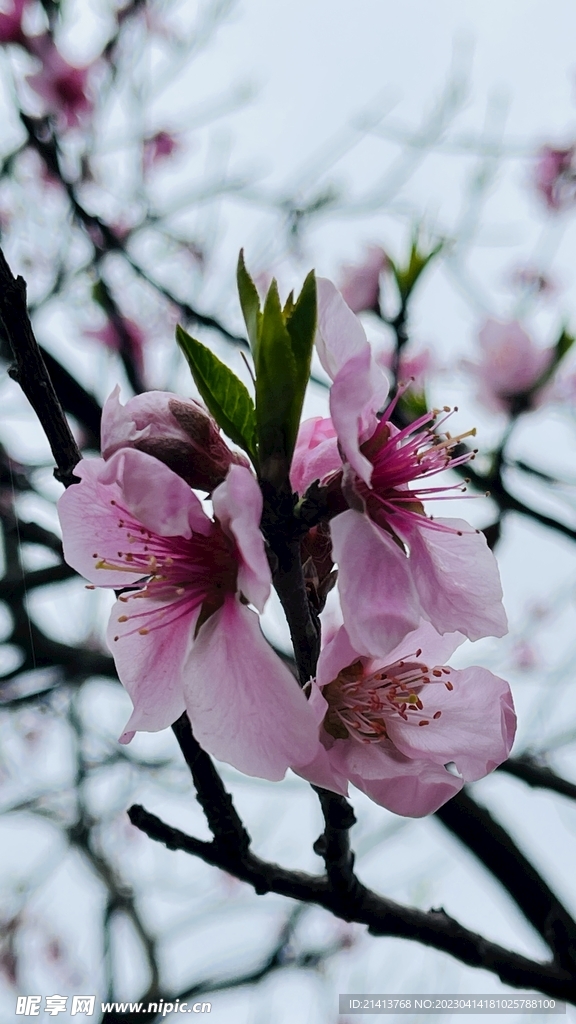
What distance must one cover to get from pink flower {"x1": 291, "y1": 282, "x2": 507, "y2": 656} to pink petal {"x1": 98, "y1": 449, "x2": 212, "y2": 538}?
0.12m

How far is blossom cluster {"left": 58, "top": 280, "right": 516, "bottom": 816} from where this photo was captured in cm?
57

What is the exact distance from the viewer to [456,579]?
2.13 ft

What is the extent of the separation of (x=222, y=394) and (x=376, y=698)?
318 mm

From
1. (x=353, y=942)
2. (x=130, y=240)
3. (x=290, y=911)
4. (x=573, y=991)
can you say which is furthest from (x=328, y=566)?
(x=353, y=942)

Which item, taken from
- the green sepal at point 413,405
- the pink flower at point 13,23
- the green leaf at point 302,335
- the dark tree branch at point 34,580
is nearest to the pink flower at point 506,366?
the green sepal at point 413,405

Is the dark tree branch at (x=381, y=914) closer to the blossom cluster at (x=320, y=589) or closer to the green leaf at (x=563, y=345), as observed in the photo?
the blossom cluster at (x=320, y=589)

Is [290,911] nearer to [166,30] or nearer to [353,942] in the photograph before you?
[353,942]

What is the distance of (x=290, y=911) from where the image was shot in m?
2.74

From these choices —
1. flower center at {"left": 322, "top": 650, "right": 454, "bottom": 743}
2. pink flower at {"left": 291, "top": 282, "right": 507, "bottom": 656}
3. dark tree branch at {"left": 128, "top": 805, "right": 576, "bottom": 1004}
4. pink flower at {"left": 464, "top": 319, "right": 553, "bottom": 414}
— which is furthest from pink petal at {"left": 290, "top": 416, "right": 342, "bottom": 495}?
pink flower at {"left": 464, "top": 319, "right": 553, "bottom": 414}

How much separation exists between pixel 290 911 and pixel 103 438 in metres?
2.61

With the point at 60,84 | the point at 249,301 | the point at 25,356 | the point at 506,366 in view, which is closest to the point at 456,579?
the point at 249,301

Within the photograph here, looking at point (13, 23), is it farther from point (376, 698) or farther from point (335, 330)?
point (376, 698)

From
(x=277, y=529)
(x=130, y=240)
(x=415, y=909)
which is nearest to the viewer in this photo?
(x=277, y=529)

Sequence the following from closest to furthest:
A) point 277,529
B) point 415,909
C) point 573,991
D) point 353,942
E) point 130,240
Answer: point 277,529, point 415,909, point 573,991, point 130,240, point 353,942
